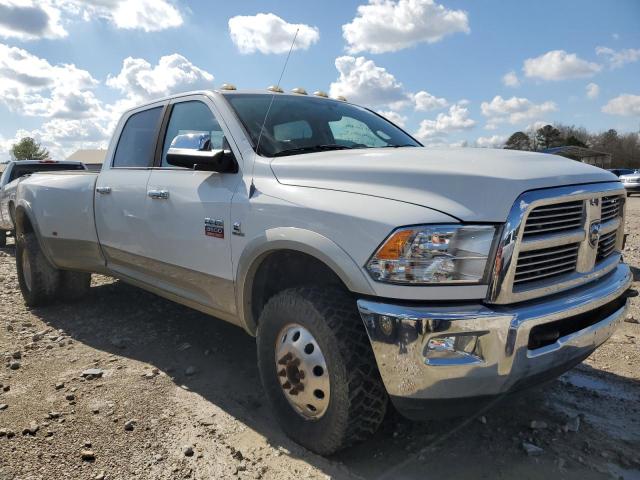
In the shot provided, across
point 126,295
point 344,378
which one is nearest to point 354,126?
point 344,378

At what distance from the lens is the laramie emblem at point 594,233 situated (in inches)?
95.0

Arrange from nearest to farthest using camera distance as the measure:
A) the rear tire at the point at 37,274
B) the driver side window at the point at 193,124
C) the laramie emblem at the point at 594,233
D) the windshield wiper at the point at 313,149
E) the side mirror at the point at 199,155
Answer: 1. the laramie emblem at the point at 594,233
2. the side mirror at the point at 199,155
3. the windshield wiper at the point at 313,149
4. the driver side window at the point at 193,124
5. the rear tire at the point at 37,274

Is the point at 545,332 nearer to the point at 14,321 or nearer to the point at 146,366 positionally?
the point at 146,366

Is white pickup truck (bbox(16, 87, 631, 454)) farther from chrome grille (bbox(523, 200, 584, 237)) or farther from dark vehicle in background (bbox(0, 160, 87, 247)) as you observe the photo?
dark vehicle in background (bbox(0, 160, 87, 247))

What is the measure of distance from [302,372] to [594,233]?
4.99 ft

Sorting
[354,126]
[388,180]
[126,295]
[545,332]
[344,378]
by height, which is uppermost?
[354,126]

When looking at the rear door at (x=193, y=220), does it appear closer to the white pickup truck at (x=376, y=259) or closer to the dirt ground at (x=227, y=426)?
the white pickup truck at (x=376, y=259)

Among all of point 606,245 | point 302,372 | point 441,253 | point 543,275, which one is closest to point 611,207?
point 606,245

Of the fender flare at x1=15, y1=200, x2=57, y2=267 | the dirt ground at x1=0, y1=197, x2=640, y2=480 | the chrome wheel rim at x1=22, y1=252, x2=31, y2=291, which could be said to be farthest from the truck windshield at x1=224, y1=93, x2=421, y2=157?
the chrome wheel rim at x1=22, y1=252, x2=31, y2=291

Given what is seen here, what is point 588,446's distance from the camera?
261 cm

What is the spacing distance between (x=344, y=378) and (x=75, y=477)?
1.39 m

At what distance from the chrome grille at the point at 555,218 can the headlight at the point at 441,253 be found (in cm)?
22

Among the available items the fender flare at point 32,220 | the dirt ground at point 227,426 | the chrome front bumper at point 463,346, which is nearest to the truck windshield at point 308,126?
the chrome front bumper at point 463,346

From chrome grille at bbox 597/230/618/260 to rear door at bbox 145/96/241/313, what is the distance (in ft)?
6.38
